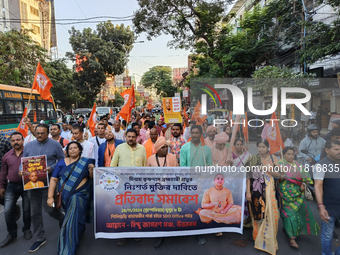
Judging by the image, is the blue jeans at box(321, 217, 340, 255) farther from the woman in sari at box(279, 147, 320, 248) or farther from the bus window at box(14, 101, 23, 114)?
the bus window at box(14, 101, 23, 114)

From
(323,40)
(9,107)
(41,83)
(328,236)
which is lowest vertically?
(328,236)

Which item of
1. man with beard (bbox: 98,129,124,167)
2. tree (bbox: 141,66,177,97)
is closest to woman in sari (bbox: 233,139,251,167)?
man with beard (bbox: 98,129,124,167)

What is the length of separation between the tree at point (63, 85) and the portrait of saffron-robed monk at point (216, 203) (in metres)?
29.1

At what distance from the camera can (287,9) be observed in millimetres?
12695

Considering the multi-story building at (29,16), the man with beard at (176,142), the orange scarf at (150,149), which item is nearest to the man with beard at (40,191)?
the orange scarf at (150,149)

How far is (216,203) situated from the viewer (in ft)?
11.5

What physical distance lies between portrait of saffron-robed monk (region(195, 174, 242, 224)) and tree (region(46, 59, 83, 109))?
95.5 ft

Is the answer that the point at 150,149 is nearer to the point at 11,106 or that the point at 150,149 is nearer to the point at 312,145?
the point at 312,145

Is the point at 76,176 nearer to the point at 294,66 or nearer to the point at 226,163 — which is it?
the point at 226,163

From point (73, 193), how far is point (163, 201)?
1219mm

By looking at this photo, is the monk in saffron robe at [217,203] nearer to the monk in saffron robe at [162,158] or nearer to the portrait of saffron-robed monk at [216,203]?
the portrait of saffron-robed monk at [216,203]

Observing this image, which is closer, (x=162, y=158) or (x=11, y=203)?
(x=11, y=203)

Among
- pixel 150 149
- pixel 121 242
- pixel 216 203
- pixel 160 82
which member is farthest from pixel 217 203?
pixel 160 82

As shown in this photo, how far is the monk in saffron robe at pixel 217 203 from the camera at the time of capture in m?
3.49
